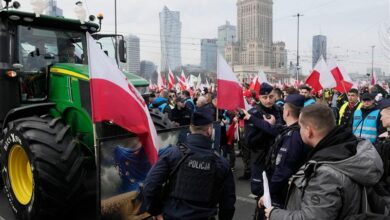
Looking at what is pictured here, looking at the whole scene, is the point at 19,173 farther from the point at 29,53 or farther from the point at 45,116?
the point at 29,53

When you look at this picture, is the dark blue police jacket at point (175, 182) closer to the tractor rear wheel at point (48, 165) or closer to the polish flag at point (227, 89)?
the tractor rear wheel at point (48, 165)

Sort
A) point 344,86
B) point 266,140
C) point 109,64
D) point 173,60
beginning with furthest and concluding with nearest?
point 173,60 < point 344,86 < point 266,140 < point 109,64

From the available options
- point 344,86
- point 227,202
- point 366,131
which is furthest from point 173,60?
point 227,202

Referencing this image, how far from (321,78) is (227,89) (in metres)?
6.36

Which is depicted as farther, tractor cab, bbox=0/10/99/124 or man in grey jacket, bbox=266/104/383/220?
tractor cab, bbox=0/10/99/124

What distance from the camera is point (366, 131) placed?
6.16m

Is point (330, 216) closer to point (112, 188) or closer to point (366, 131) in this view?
point (112, 188)

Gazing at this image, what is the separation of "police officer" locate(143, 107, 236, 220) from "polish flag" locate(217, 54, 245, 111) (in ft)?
8.79

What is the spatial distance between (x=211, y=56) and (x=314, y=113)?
143ft

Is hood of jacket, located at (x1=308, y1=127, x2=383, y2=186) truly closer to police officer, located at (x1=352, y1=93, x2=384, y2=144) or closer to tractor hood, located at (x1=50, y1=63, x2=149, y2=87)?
tractor hood, located at (x1=50, y1=63, x2=149, y2=87)

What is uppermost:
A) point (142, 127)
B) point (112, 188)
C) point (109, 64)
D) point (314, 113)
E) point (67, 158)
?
point (109, 64)

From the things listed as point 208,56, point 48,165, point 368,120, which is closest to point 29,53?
point 48,165

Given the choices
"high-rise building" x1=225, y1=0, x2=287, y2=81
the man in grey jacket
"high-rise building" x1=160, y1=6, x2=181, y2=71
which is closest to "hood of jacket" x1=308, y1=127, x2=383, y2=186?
the man in grey jacket

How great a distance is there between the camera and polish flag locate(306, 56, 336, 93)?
36.2ft
